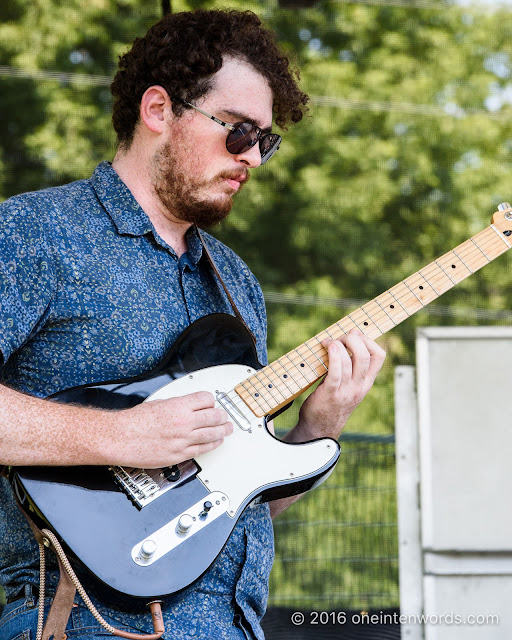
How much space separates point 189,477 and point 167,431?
122 millimetres

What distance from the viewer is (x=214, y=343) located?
5.47ft

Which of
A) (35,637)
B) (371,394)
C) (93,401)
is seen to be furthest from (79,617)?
(371,394)

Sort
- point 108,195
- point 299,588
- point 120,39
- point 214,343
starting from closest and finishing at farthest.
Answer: point 214,343 < point 108,195 < point 299,588 < point 120,39

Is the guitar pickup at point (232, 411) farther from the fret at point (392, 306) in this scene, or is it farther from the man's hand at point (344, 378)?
the fret at point (392, 306)

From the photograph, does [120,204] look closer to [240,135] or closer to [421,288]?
[240,135]

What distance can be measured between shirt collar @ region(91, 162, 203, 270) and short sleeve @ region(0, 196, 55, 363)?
0.64ft

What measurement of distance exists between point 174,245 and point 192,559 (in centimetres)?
70

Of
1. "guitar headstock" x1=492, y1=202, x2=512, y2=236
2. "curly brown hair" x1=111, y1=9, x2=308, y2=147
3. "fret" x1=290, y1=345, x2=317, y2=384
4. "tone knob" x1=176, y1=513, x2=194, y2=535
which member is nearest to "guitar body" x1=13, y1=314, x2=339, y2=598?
"tone knob" x1=176, y1=513, x2=194, y2=535

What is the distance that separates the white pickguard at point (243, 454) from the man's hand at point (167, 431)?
56 mm

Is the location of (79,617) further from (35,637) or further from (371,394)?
(371,394)

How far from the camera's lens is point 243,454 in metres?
1.62

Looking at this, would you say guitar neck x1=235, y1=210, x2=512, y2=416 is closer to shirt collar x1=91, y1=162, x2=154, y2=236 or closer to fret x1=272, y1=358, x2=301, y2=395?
fret x1=272, y1=358, x2=301, y2=395

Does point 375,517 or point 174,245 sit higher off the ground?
point 174,245

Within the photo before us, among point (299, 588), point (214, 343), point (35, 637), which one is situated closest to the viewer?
point (35, 637)
